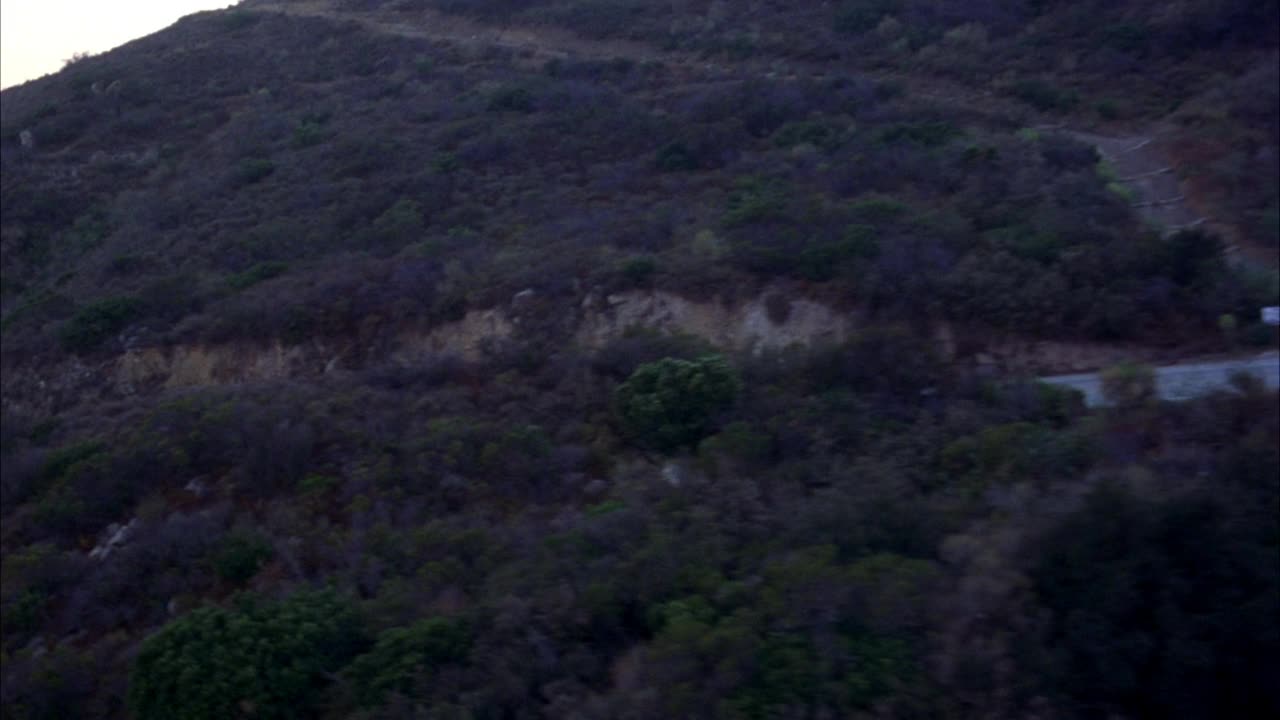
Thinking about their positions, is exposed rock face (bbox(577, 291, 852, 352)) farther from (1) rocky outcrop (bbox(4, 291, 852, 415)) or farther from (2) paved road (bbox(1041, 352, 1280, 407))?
(2) paved road (bbox(1041, 352, 1280, 407))

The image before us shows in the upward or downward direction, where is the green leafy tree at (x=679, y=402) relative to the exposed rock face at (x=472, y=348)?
upward

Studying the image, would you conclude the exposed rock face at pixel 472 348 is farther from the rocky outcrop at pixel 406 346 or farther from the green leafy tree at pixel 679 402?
the green leafy tree at pixel 679 402

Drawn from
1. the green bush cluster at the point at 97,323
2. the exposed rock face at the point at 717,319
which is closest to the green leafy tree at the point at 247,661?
the exposed rock face at the point at 717,319

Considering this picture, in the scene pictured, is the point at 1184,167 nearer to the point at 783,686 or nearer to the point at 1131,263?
the point at 1131,263

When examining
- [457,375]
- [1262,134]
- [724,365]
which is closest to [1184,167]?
[1262,134]

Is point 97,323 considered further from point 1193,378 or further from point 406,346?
point 1193,378

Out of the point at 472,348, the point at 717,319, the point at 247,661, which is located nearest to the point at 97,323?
the point at 472,348

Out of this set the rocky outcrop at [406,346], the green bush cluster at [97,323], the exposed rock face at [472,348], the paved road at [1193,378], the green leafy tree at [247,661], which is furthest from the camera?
the green bush cluster at [97,323]
